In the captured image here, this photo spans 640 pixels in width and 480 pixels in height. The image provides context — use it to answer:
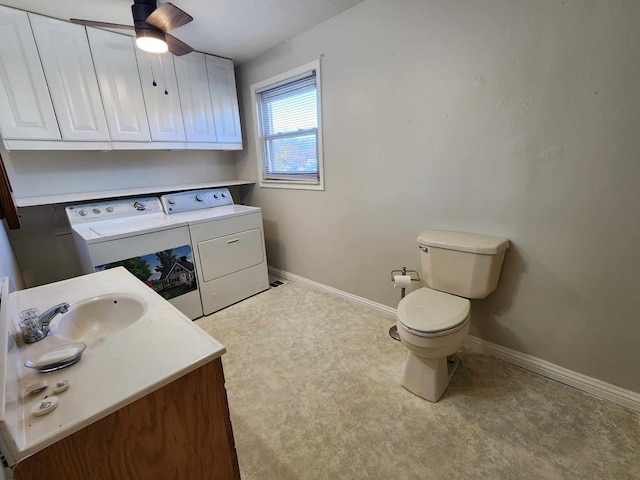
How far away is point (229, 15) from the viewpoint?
2.01 m

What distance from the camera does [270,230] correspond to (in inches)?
129

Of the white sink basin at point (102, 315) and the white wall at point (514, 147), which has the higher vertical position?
the white wall at point (514, 147)

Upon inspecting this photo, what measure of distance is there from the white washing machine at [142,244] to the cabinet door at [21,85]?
0.59 metres

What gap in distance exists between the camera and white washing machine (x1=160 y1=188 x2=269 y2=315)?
95.8 inches

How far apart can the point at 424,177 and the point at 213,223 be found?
68.5 inches

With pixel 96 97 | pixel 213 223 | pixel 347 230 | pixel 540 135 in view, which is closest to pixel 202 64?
pixel 96 97

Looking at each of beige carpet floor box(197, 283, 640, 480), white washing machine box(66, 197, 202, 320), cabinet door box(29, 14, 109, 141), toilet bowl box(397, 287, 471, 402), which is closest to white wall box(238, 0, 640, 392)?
beige carpet floor box(197, 283, 640, 480)

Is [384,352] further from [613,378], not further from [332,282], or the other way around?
[613,378]

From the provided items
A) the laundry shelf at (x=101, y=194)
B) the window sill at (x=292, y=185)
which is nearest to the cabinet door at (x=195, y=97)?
the laundry shelf at (x=101, y=194)

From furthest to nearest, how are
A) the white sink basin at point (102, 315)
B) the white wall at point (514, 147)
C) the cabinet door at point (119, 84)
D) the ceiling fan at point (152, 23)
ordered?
the cabinet door at point (119, 84)
the ceiling fan at point (152, 23)
the white wall at point (514, 147)
the white sink basin at point (102, 315)

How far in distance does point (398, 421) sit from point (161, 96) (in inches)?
117

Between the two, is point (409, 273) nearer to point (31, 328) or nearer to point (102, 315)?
point (102, 315)

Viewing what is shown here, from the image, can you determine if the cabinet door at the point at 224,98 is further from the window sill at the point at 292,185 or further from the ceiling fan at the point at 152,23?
the ceiling fan at the point at 152,23

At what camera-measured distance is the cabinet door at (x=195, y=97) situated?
255 centimetres
